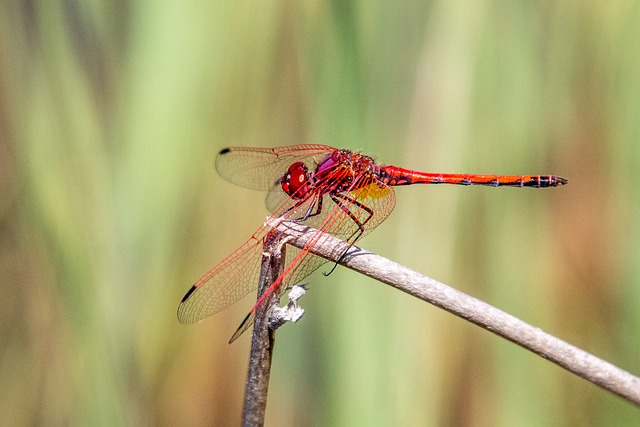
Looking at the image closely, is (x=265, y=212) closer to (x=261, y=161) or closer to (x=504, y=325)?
(x=261, y=161)

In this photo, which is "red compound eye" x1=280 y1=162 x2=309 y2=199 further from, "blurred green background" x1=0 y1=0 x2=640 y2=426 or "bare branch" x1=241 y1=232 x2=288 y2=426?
"bare branch" x1=241 y1=232 x2=288 y2=426

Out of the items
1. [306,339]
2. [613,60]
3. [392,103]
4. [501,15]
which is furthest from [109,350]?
[613,60]

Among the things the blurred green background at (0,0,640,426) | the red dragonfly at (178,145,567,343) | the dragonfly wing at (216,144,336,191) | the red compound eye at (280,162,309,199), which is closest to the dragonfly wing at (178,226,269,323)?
the red dragonfly at (178,145,567,343)

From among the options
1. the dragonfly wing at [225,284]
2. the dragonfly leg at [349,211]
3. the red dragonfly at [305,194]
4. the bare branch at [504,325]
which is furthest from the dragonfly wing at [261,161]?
the bare branch at [504,325]

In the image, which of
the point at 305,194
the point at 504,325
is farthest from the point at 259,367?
the point at 305,194

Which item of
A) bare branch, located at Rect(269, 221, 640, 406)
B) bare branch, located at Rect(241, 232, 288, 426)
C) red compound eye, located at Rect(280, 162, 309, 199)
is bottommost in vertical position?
bare branch, located at Rect(241, 232, 288, 426)

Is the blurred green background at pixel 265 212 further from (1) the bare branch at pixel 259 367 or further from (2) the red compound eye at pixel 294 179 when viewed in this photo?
(1) the bare branch at pixel 259 367
